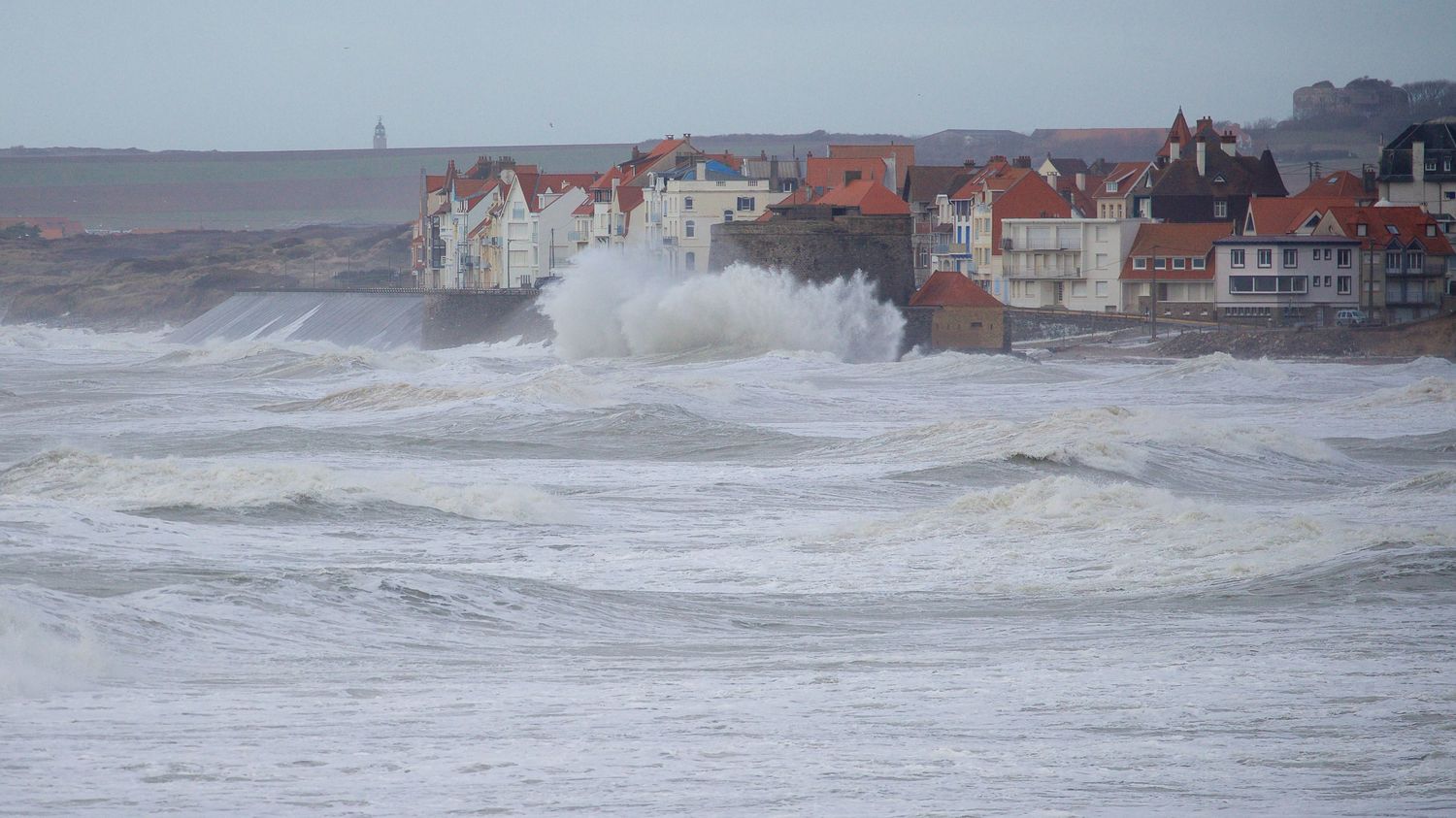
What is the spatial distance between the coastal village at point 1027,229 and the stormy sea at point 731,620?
23.5m

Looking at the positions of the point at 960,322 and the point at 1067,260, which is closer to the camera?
the point at 960,322

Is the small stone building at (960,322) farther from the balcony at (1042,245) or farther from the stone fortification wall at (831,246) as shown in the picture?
the balcony at (1042,245)

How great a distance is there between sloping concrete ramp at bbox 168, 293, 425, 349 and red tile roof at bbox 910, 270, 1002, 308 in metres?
17.2

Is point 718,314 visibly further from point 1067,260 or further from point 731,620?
point 731,620

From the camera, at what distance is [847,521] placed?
14.9 m

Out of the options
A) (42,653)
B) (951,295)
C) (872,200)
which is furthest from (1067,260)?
(42,653)

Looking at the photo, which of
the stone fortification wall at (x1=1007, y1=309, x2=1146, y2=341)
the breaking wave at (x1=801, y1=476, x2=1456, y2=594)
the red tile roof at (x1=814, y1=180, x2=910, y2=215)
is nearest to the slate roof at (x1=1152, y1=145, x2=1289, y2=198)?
the stone fortification wall at (x1=1007, y1=309, x2=1146, y2=341)

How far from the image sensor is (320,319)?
62.9 metres

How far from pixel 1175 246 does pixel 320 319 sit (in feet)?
96.9

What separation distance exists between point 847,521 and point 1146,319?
35806 mm

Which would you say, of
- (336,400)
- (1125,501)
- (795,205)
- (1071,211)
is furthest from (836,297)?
(1125,501)

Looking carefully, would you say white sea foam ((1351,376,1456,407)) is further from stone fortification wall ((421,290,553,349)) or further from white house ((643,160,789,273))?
stone fortification wall ((421,290,553,349))

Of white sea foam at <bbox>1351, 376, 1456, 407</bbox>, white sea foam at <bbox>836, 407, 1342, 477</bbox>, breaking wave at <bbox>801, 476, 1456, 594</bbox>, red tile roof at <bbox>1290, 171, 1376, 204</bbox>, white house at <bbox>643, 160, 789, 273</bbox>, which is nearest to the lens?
breaking wave at <bbox>801, 476, 1456, 594</bbox>

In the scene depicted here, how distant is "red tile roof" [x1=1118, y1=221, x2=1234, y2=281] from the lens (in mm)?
52344
